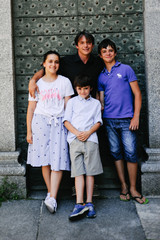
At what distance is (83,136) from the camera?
3691 millimetres

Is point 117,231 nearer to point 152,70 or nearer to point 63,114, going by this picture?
point 63,114

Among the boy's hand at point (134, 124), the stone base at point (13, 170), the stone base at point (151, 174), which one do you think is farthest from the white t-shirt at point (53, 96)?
the stone base at point (151, 174)

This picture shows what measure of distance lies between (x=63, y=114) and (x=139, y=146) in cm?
143

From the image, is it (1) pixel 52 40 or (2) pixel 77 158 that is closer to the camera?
(2) pixel 77 158

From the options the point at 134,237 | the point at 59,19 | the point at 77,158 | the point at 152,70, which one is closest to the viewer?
the point at 134,237

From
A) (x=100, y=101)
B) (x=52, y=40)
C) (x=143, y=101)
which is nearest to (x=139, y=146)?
(x=143, y=101)

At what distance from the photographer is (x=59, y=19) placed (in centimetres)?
445

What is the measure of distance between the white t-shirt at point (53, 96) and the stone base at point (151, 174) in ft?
4.72

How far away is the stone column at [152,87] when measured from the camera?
4086 mm

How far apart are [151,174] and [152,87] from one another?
1.28 metres

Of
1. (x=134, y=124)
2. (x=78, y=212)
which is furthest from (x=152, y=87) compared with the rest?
(x=78, y=212)

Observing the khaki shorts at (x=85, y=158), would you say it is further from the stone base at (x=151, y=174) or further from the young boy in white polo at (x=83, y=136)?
the stone base at (x=151, y=174)

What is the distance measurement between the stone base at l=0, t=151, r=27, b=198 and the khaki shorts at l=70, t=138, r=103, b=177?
2.95 ft

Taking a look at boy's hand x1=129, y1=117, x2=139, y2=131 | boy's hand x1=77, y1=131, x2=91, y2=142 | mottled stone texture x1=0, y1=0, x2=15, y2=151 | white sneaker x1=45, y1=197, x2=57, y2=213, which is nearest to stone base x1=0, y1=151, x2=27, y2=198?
mottled stone texture x1=0, y1=0, x2=15, y2=151
